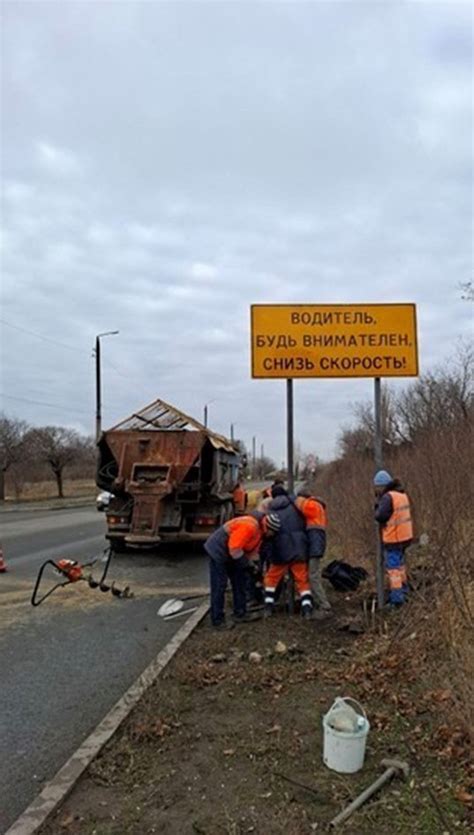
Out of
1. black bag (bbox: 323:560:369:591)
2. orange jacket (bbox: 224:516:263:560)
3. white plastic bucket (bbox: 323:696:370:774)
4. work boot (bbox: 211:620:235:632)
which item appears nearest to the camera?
white plastic bucket (bbox: 323:696:370:774)

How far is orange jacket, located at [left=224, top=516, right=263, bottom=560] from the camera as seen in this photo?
24.6 ft

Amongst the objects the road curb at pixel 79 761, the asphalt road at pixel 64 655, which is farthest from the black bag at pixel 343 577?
the road curb at pixel 79 761

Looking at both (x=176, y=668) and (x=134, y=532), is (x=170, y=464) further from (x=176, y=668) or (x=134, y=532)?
(x=176, y=668)

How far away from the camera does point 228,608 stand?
859 centimetres

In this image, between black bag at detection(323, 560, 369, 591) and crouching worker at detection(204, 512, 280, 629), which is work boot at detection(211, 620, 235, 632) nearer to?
crouching worker at detection(204, 512, 280, 629)

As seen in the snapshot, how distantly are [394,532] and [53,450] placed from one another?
45.8 metres

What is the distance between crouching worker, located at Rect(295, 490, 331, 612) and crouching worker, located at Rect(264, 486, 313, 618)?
0.20ft

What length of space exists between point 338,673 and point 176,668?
1325mm

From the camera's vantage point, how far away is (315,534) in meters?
7.77

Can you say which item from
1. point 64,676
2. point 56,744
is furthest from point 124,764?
point 64,676

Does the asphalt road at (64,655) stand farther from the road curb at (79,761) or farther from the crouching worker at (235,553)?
the crouching worker at (235,553)

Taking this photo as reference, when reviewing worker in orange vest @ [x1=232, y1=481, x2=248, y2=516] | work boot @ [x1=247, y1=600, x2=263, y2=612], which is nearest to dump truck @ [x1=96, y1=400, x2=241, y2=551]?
worker in orange vest @ [x1=232, y1=481, x2=248, y2=516]

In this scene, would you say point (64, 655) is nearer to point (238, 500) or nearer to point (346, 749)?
point (346, 749)

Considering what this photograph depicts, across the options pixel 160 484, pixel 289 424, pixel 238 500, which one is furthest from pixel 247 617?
pixel 238 500
